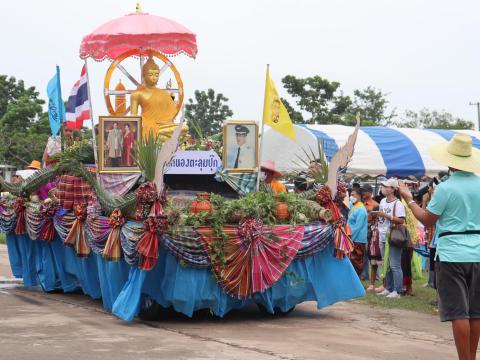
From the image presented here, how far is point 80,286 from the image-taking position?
12391 mm

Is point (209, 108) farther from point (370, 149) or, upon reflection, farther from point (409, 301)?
point (409, 301)

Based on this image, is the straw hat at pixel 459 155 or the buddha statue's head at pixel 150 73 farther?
the buddha statue's head at pixel 150 73

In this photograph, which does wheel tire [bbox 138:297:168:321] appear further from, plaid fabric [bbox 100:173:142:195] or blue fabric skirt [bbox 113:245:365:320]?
plaid fabric [bbox 100:173:142:195]

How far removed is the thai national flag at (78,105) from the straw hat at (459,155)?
6.59m

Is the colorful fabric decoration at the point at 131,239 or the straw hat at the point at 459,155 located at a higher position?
the straw hat at the point at 459,155

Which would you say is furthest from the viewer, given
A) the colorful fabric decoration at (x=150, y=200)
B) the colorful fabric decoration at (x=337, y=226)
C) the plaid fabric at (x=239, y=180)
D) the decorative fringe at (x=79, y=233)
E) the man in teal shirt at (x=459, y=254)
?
the decorative fringe at (x=79, y=233)

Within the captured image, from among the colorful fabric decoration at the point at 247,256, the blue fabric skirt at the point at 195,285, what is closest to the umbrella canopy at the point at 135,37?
the blue fabric skirt at the point at 195,285

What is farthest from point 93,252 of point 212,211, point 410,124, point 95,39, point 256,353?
point 410,124

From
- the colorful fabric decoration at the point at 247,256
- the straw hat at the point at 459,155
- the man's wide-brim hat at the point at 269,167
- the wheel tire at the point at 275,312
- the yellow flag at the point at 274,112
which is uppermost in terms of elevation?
the yellow flag at the point at 274,112

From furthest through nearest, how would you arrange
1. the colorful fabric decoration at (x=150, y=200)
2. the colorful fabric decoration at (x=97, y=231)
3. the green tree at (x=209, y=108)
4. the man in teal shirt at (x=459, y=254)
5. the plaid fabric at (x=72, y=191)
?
1. the green tree at (x=209, y=108)
2. the plaid fabric at (x=72, y=191)
3. the colorful fabric decoration at (x=97, y=231)
4. the colorful fabric decoration at (x=150, y=200)
5. the man in teal shirt at (x=459, y=254)

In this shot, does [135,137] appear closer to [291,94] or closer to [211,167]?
[211,167]

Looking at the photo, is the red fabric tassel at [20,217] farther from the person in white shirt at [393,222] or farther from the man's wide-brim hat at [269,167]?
the person in white shirt at [393,222]

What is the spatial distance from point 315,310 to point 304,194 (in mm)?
1535

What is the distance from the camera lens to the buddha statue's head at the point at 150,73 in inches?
481
